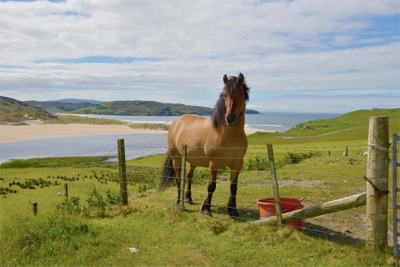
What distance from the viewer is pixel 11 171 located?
119 feet

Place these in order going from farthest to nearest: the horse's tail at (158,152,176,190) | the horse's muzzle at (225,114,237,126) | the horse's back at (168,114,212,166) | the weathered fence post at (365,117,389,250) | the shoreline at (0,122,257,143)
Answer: the shoreline at (0,122,257,143) → the horse's tail at (158,152,176,190) → the horse's back at (168,114,212,166) → the horse's muzzle at (225,114,237,126) → the weathered fence post at (365,117,389,250)

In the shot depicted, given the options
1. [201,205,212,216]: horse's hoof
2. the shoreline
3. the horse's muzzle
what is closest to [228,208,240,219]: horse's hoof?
[201,205,212,216]: horse's hoof

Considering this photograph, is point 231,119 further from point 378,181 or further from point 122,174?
point 122,174

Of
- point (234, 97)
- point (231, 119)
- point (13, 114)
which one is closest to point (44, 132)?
point (13, 114)

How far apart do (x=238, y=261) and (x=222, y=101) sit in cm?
343

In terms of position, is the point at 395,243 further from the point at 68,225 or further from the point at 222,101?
the point at 68,225

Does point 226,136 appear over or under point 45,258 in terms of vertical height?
over

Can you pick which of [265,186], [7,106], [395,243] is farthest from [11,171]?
[7,106]

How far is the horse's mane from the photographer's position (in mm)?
7141

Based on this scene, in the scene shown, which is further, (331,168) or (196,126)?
(331,168)

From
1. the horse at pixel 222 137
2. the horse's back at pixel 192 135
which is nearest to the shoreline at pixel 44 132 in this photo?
the horse's back at pixel 192 135

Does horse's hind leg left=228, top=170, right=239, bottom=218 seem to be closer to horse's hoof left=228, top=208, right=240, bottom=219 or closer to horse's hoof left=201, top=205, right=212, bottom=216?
horse's hoof left=228, top=208, right=240, bottom=219

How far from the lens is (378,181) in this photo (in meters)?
5.42

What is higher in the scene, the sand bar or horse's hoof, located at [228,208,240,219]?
horse's hoof, located at [228,208,240,219]
